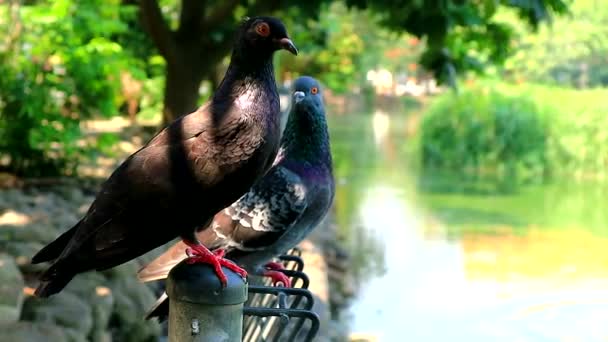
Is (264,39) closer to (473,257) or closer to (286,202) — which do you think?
(286,202)

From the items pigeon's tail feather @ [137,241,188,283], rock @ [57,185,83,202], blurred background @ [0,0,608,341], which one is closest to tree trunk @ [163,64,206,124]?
blurred background @ [0,0,608,341]

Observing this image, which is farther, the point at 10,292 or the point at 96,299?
the point at 96,299

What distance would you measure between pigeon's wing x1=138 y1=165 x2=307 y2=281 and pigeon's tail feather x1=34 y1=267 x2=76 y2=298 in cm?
121

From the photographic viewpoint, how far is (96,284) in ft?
14.9

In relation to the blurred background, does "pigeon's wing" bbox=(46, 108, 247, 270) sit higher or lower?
higher

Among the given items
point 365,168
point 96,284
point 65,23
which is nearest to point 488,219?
point 365,168

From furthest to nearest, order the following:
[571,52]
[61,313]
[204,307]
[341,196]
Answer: [571,52] < [341,196] < [61,313] < [204,307]

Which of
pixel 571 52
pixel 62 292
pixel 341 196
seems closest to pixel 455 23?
pixel 62 292

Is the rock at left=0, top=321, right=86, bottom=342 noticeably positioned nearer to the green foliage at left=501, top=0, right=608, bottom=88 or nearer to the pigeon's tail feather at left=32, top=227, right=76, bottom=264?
the pigeon's tail feather at left=32, top=227, right=76, bottom=264

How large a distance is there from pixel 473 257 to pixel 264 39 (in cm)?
771

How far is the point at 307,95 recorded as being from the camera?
10.9ft

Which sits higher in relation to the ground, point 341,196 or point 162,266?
point 162,266

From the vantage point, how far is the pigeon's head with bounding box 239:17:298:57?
1.97 metres

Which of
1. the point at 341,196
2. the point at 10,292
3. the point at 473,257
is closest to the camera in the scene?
the point at 10,292
